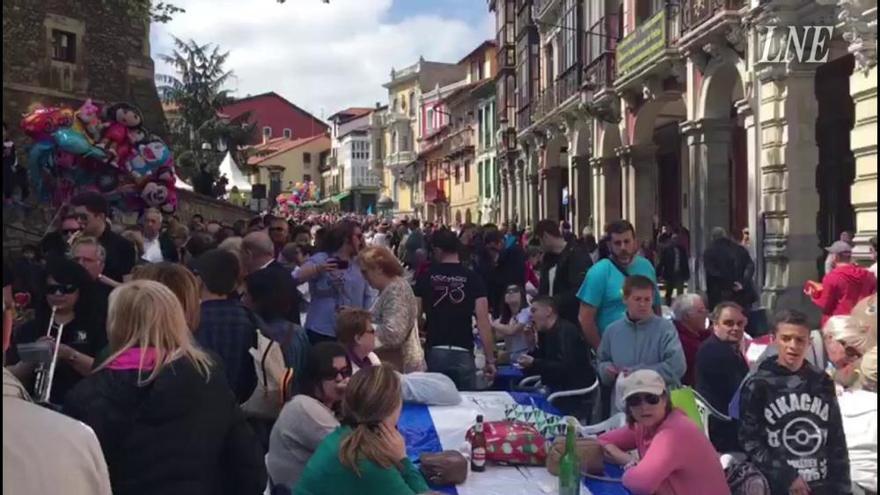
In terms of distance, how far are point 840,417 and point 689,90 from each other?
15777mm

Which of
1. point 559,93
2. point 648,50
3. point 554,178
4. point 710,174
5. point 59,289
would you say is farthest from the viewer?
point 554,178

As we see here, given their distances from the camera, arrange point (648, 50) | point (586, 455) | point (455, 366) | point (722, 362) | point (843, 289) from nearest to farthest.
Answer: point (586, 455) < point (722, 362) < point (455, 366) < point (843, 289) < point (648, 50)

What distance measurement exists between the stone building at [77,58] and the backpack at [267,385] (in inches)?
718

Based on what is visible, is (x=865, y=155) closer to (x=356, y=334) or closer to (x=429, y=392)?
(x=429, y=392)

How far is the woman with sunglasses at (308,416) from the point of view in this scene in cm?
432

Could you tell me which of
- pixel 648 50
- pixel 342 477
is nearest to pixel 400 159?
pixel 648 50

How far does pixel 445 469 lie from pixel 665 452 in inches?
40.9

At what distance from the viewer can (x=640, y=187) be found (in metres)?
25.1

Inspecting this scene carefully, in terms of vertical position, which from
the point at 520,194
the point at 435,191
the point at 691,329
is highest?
the point at 435,191

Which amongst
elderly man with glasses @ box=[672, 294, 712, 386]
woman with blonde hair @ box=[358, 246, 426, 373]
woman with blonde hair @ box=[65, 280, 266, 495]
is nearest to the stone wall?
woman with blonde hair @ box=[358, 246, 426, 373]

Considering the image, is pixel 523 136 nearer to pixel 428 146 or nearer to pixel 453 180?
pixel 453 180

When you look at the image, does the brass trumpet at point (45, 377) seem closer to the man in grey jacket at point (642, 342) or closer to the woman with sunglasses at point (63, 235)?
the woman with sunglasses at point (63, 235)

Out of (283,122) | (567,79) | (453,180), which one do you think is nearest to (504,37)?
(567,79)

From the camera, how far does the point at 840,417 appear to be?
461 centimetres
